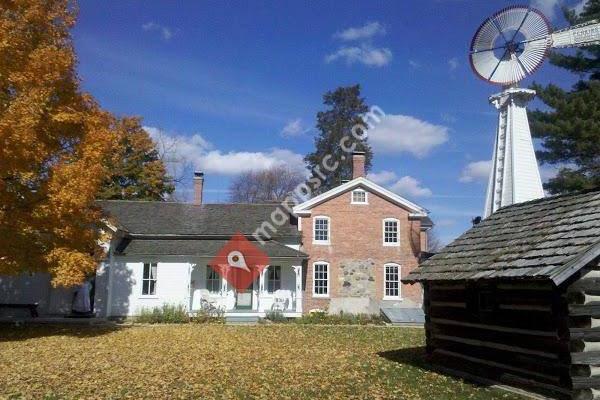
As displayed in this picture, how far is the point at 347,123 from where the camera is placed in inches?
2293

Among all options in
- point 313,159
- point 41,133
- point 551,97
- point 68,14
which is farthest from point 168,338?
point 313,159

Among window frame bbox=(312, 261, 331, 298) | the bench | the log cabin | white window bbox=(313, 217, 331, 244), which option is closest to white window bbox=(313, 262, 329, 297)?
window frame bbox=(312, 261, 331, 298)

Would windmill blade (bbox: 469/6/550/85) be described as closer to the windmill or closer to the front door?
the windmill

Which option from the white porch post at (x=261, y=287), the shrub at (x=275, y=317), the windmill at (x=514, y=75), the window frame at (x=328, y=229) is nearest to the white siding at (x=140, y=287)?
the white porch post at (x=261, y=287)

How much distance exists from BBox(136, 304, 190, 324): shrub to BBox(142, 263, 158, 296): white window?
177cm

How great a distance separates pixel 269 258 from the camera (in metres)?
25.8

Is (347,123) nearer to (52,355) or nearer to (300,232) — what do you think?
(300,232)

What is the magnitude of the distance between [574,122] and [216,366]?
24309mm

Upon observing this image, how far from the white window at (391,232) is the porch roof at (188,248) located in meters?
4.73

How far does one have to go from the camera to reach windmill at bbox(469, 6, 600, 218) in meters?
24.1

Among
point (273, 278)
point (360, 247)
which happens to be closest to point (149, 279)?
point (273, 278)

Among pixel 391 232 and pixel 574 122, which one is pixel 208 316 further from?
pixel 574 122

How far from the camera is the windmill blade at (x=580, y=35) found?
90.1 ft

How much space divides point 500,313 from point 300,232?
730 inches
